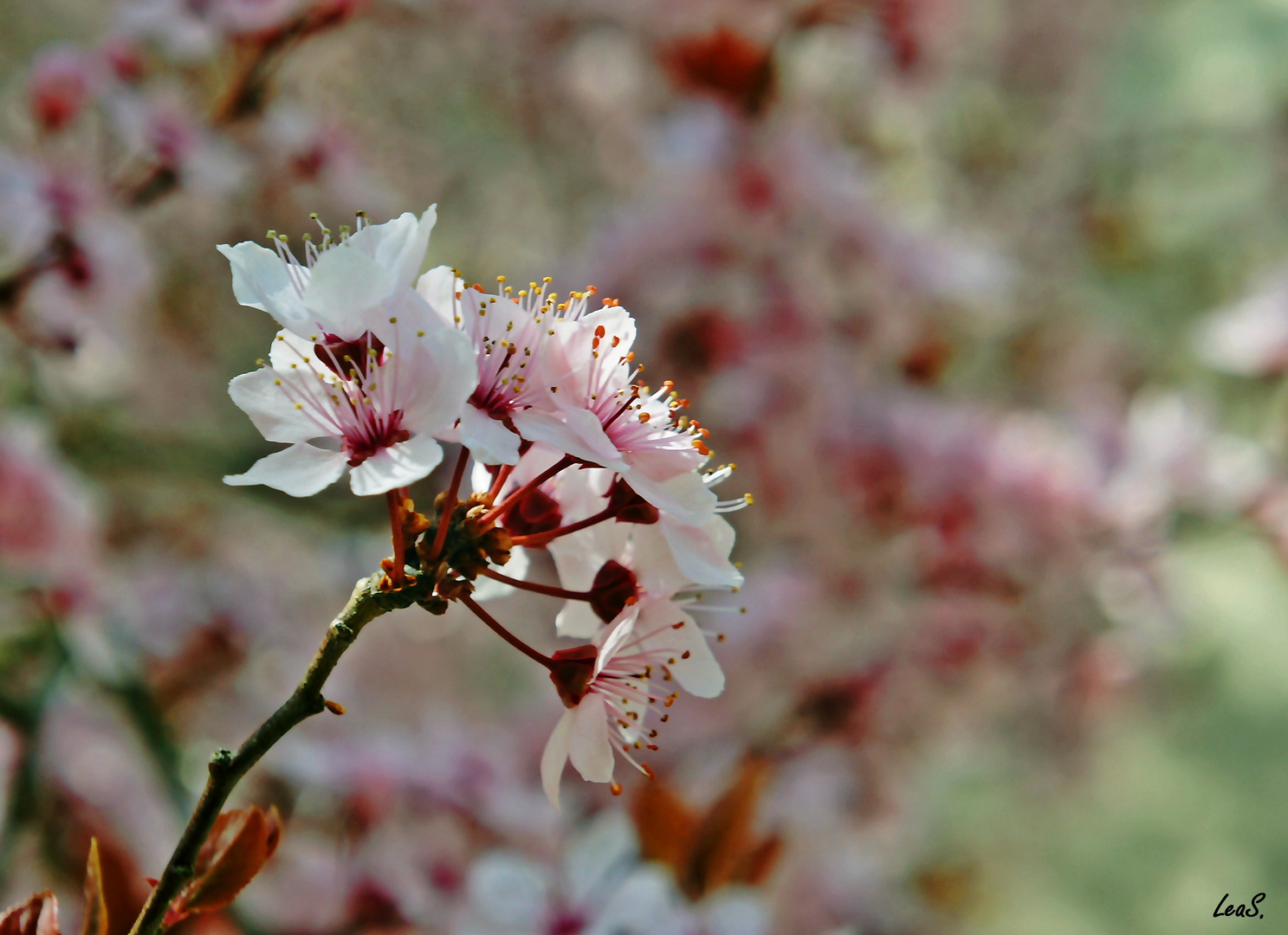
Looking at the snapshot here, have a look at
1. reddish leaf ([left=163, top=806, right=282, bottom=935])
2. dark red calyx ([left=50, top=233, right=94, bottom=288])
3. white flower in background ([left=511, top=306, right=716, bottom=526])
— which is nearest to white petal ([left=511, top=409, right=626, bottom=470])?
white flower in background ([left=511, top=306, right=716, bottom=526])

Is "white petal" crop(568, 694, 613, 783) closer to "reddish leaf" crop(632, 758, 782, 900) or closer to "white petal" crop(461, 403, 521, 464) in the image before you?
"white petal" crop(461, 403, 521, 464)

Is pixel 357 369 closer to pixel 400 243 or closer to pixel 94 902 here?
pixel 400 243

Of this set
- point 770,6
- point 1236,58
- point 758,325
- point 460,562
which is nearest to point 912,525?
point 758,325

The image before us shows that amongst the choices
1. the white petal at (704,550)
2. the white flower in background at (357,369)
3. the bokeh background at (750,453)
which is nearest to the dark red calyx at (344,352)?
the white flower in background at (357,369)

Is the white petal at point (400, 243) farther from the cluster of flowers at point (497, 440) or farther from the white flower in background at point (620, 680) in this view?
the white flower in background at point (620, 680)

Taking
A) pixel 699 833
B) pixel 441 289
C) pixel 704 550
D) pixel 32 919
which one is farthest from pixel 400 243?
pixel 699 833

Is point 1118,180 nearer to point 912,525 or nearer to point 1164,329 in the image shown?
point 1164,329
